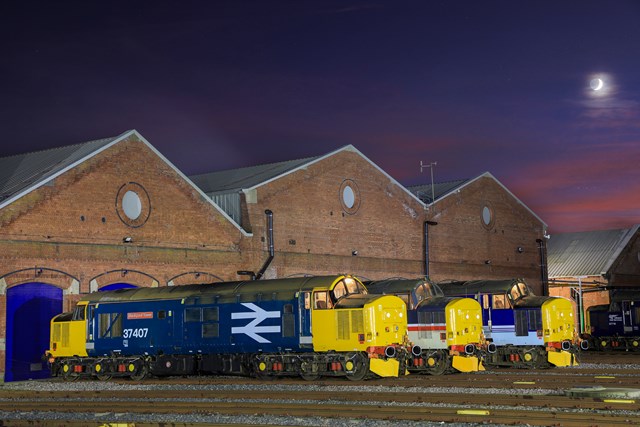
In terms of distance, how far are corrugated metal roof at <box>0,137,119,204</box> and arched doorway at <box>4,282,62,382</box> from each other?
380 centimetres

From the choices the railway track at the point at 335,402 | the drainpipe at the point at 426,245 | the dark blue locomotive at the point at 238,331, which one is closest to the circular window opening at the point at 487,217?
the drainpipe at the point at 426,245

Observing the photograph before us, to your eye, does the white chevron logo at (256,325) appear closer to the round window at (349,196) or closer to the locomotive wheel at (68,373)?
the locomotive wheel at (68,373)

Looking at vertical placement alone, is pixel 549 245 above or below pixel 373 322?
above

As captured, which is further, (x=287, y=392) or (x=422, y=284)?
(x=422, y=284)

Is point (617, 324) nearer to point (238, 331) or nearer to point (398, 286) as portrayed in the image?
point (398, 286)

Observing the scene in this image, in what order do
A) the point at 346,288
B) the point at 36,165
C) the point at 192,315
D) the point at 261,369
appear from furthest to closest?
the point at 36,165 → the point at 192,315 → the point at 261,369 → the point at 346,288

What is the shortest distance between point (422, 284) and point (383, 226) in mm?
19187

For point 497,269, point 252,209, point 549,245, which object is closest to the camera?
point 252,209

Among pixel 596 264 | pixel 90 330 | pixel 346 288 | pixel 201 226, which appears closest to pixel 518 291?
pixel 346 288

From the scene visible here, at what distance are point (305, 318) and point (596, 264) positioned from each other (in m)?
48.4

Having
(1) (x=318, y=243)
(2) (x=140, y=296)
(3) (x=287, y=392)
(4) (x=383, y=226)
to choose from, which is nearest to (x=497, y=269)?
(4) (x=383, y=226)

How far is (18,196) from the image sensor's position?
34375 millimetres

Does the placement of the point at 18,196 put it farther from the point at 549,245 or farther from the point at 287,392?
the point at 549,245

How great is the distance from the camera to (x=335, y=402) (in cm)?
2062
